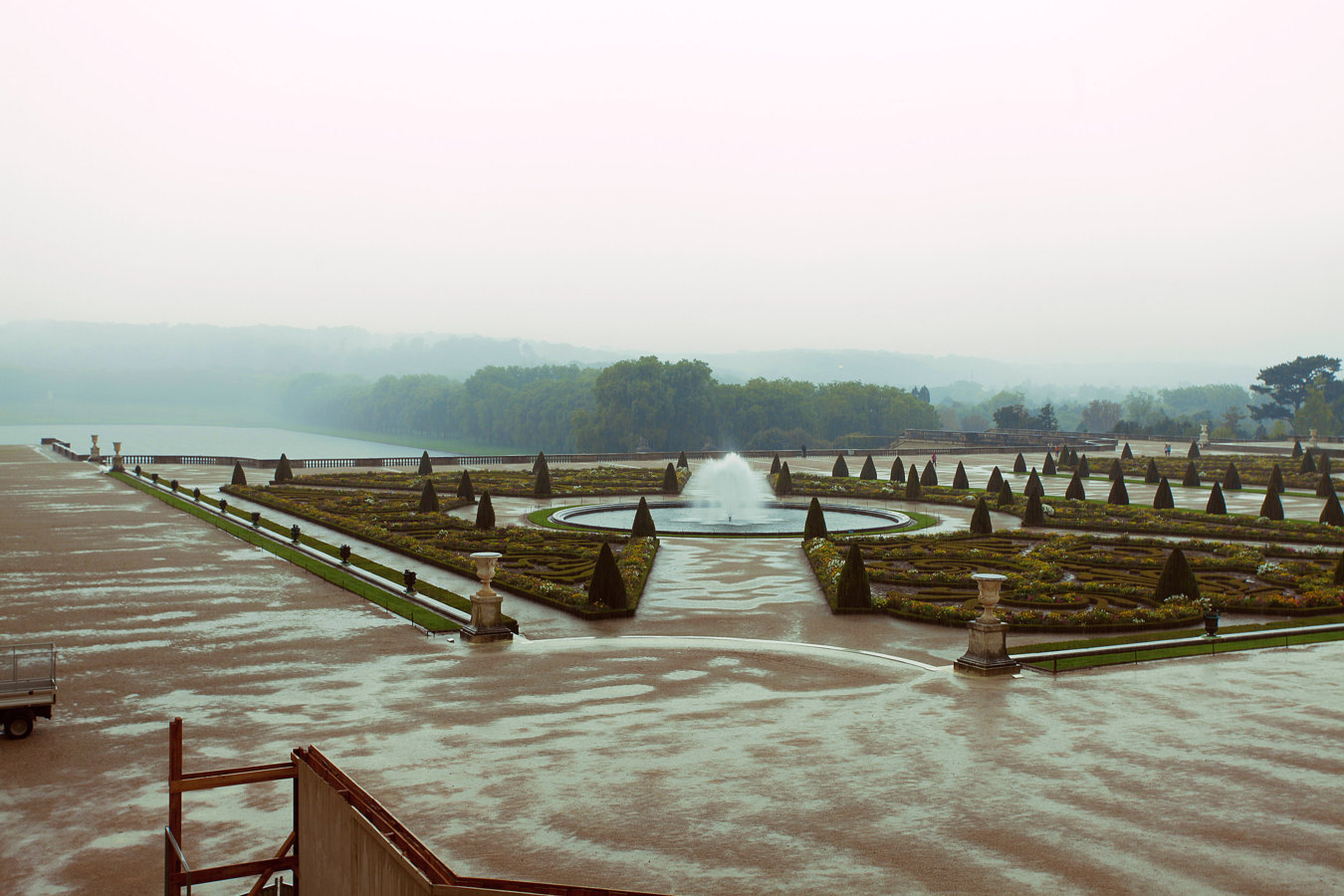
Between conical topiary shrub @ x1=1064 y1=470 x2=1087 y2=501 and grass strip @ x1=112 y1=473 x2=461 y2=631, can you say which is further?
conical topiary shrub @ x1=1064 y1=470 x2=1087 y2=501

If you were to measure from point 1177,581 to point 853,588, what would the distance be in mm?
6760

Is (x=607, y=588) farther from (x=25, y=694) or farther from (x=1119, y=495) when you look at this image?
(x=1119, y=495)

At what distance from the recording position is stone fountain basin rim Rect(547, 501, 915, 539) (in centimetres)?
3269

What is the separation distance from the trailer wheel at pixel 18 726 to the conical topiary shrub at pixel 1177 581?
20.0 m

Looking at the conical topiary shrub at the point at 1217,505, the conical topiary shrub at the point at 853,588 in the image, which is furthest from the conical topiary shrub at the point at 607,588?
the conical topiary shrub at the point at 1217,505

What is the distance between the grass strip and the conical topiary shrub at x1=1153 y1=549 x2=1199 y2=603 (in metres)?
14.3

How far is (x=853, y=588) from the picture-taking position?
21.4 metres

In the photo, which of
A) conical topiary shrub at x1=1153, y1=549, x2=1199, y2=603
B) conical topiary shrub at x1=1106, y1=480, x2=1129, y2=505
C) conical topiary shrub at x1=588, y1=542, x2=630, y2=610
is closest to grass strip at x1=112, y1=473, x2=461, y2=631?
conical topiary shrub at x1=588, y1=542, x2=630, y2=610

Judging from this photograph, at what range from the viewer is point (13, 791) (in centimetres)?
1090

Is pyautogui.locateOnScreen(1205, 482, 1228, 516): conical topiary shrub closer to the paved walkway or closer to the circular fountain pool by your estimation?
the circular fountain pool

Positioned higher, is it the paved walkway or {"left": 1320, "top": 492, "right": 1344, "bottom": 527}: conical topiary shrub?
{"left": 1320, "top": 492, "right": 1344, "bottom": 527}: conical topiary shrub

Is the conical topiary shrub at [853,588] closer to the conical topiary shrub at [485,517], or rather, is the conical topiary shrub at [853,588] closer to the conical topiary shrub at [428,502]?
the conical topiary shrub at [485,517]

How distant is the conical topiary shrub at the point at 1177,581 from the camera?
2188 centimetres

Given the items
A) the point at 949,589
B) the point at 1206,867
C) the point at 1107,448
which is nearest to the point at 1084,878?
the point at 1206,867
